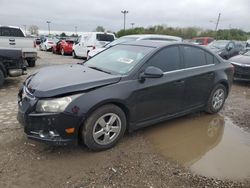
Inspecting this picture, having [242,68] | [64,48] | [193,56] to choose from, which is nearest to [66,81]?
[193,56]

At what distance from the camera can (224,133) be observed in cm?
457

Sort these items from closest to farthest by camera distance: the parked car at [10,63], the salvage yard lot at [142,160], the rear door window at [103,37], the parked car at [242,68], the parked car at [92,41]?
the salvage yard lot at [142,160], the parked car at [10,63], the parked car at [242,68], the parked car at [92,41], the rear door window at [103,37]

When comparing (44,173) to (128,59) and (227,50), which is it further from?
(227,50)

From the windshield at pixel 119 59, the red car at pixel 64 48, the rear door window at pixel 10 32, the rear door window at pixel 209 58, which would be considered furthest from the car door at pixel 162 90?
the red car at pixel 64 48

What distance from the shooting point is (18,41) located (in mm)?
10797

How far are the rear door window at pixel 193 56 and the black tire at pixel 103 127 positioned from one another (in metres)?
1.78

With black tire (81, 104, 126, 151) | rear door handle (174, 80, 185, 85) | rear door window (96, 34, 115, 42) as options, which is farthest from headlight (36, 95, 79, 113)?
rear door window (96, 34, 115, 42)

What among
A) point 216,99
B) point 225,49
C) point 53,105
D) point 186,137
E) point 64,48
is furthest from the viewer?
point 64,48

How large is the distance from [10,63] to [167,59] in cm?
484

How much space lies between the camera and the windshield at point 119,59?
4.07m

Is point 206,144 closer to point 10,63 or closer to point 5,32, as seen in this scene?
point 10,63

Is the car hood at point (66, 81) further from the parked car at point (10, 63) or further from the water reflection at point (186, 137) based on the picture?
the parked car at point (10, 63)

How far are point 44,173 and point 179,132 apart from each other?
95.3 inches

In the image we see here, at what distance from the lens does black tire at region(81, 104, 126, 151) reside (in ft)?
11.3
